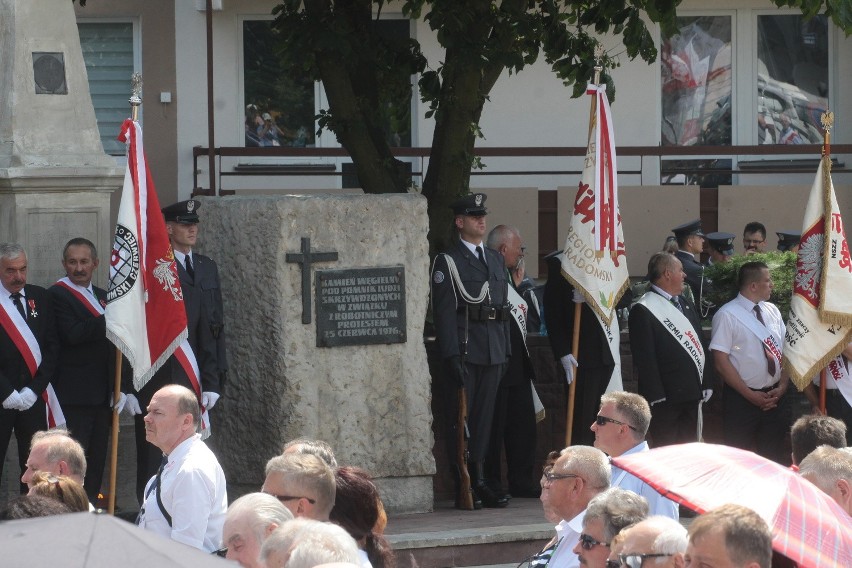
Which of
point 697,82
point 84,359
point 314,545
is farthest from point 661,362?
point 697,82

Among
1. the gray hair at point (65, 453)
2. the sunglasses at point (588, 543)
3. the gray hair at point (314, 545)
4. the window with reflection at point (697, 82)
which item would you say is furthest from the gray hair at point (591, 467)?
the window with reflection at point (697, 82)

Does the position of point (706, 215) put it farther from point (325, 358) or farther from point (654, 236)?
point (325, 358)

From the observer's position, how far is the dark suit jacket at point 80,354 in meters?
8.98

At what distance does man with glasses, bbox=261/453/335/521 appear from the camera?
5.42 meters

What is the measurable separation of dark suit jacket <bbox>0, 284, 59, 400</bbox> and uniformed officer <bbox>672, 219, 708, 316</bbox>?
5186 millimetres

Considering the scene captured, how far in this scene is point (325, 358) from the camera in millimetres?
9328

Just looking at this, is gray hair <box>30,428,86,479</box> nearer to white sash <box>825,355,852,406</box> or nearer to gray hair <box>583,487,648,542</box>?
gray hair <box>583,487,648,542</box>

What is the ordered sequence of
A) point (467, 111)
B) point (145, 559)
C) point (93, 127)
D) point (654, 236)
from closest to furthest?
point (145, 559)
point (93, 127)
point (467, 111)
point (654, 236)

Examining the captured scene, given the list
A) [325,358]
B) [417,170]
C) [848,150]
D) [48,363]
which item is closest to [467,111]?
[325,358]

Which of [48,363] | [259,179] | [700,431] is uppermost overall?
[259,179]

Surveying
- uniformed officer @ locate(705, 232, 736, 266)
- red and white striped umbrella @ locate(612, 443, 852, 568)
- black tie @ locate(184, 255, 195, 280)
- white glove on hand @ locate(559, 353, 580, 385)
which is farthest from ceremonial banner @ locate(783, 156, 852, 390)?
red and white striped umbrella @ locate(612, 443, 852, 568)

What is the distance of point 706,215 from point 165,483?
1104 cm

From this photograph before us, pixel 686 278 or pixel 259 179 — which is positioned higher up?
pixel 259 179

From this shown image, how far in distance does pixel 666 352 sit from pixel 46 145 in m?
4.42
